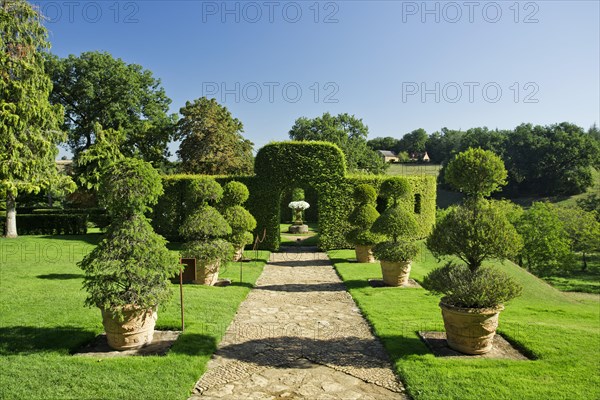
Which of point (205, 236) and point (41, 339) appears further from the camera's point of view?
point (205, 236)

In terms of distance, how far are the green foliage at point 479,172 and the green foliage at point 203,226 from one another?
272 inches

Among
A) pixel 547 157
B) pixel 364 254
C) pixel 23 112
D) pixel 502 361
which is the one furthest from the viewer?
pixel 547 157

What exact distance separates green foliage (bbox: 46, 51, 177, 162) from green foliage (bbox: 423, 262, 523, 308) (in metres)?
24.8

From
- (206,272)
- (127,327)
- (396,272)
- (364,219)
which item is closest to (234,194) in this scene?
(206,272)

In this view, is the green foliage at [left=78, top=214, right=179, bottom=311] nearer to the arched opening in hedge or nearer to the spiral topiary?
the spiral topiary

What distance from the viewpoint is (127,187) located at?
6.25 m

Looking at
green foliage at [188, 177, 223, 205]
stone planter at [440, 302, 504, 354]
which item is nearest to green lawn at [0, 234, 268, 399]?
green foliage at [188, 177, 223, 205]

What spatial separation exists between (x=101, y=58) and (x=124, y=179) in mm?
25730

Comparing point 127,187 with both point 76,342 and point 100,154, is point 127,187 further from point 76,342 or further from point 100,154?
point 100,154

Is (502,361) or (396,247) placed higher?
(396,247)

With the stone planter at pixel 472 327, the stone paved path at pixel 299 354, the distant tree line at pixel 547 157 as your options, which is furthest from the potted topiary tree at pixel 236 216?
the distant tree line at pixel 547 157

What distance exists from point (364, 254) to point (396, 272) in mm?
4109

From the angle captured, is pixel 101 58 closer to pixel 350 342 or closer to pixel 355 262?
pixel 355 262

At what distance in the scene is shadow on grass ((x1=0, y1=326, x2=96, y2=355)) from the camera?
19.5 ft
